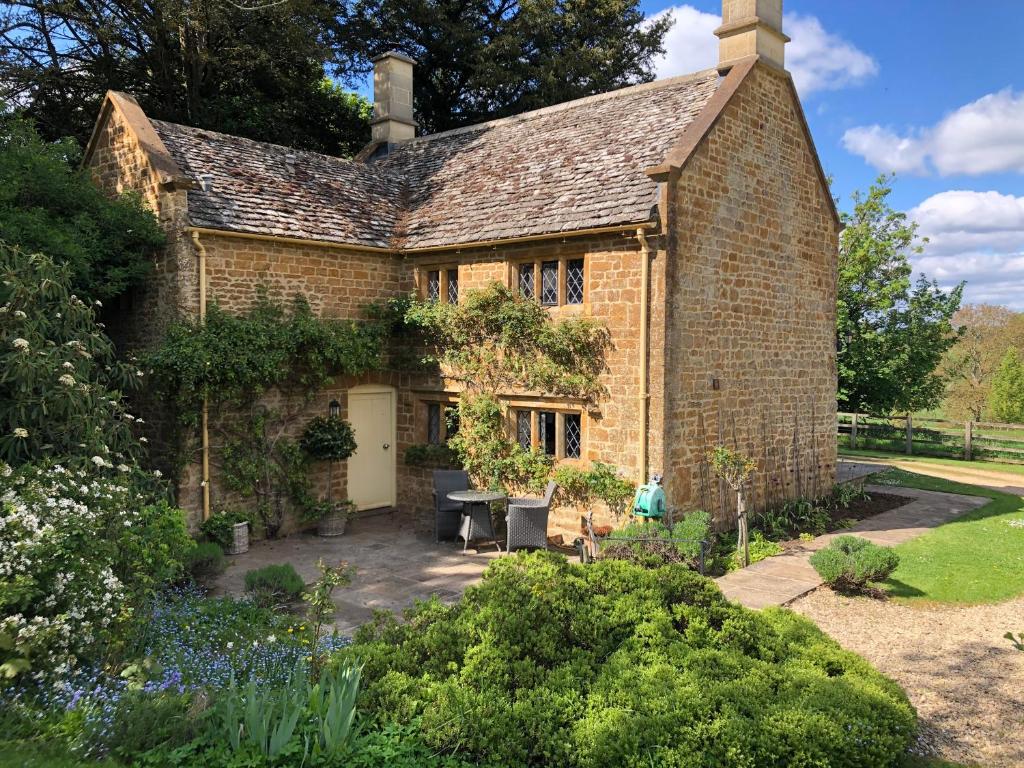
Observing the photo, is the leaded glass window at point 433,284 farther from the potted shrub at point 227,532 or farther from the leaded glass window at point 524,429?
the potted shrub at point 227,532

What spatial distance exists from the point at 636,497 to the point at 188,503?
7.52 meters

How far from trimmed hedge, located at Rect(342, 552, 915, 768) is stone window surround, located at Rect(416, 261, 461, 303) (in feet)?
27.9

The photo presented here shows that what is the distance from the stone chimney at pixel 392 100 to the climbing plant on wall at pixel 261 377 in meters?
8.61

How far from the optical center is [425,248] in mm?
14680

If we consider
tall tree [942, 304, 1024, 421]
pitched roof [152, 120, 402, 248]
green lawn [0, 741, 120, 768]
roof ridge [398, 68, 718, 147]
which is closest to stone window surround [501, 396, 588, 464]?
pitched roof [152, 120, 402, 248]

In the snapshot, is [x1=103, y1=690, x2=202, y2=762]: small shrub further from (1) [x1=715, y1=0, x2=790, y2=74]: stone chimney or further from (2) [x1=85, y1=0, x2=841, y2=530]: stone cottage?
(1) [x1=715, y1=0, x2=790, y2=74]: stone chimney

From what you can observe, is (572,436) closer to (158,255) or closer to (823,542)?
(823,542)

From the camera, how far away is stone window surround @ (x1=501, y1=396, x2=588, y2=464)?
495 inches


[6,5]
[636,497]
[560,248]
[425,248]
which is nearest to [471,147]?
[425,248]

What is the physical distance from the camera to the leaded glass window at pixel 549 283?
43.1 ft

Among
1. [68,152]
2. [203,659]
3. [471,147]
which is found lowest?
[203,659]

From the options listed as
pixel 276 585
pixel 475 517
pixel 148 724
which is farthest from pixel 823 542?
pixel 148 724

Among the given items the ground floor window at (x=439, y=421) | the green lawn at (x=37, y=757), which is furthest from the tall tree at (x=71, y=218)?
the green lawn at (x=37, y=757)

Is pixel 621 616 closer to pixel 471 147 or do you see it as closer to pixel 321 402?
pixel 321 402
